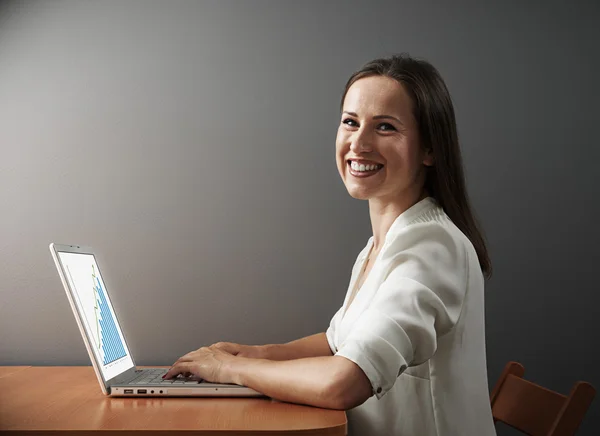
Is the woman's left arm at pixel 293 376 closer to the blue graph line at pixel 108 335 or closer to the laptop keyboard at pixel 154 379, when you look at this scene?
the laptop keyboard at pixel 154 379

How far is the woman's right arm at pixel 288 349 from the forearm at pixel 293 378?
312mm

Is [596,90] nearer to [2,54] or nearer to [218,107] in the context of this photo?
[218,107]

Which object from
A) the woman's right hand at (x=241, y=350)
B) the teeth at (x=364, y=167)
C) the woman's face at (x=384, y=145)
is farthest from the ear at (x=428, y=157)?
the woman's right hand at (x=241, y=350)

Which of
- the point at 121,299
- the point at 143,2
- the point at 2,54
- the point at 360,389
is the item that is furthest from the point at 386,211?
the point at 2,54

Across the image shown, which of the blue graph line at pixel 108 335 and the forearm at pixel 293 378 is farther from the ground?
the blue graph line at pixel 108 335

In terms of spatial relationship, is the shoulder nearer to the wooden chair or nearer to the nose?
the nose

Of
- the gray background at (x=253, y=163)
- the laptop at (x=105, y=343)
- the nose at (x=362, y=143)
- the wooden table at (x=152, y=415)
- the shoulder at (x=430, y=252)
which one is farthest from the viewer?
the gray background at (x=253, y=163)

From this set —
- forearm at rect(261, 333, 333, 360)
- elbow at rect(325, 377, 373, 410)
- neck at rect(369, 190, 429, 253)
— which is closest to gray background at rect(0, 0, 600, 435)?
forearm at rect(261, 333, 333, 360)

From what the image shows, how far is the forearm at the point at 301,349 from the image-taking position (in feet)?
5.67

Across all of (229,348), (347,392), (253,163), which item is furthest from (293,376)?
(253,163)

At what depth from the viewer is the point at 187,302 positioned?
6.70ft

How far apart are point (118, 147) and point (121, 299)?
476mm

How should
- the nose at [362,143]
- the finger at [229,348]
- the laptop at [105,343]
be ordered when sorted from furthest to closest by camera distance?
1. the finger at [229,348]
2. the nose at [362,143]
3. the laptop at [105,343]

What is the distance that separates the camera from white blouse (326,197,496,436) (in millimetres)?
1165
